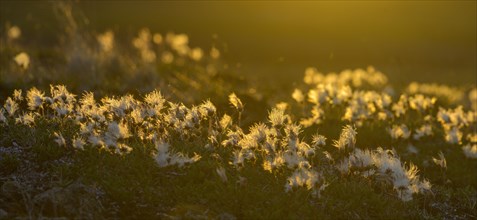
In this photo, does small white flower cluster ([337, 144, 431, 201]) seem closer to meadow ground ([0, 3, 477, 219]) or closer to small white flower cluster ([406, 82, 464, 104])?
meadow ground ([0, 3, 477, 219])

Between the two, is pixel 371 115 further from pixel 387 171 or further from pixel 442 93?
pixel 442 93

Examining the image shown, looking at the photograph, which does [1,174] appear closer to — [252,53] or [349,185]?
[349,185]

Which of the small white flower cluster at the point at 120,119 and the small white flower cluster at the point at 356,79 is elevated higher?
the small white flower cluster at the point at 356,79

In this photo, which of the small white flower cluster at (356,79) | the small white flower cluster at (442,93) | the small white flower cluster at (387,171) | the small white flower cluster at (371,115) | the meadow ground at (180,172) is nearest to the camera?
the meadow ground at (180,172)

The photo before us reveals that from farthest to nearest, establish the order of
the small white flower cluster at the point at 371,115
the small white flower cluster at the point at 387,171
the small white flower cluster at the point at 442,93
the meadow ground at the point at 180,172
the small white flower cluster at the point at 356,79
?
the small white flower cluster at the point at 356,79 < the small white flower cluster at the point at 442,93 < the small white flower cluster at the point at 371,115 < the small white flower cluster at the point at 387,171 < the meadow ground at the point at 180,172

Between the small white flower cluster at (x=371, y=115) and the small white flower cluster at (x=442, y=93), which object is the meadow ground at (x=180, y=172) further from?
the small white flower cluster at (x=442, y=93)

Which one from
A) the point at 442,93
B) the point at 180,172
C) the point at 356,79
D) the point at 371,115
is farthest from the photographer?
the point at 356,79

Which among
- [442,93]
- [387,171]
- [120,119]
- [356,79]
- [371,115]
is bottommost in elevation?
[387,171]

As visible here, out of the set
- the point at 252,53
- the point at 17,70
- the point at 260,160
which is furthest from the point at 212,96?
the point at 252,53

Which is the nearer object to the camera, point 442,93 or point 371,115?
point 371,115

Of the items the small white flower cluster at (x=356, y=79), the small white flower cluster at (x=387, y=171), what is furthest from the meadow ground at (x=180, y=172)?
the small white flower cluster at (x=356, y=79)

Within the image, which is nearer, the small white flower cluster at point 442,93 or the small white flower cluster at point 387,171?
the small white flower cluster at point 387,171

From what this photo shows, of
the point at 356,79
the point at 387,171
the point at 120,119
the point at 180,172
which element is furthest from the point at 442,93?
the point at 120,119
